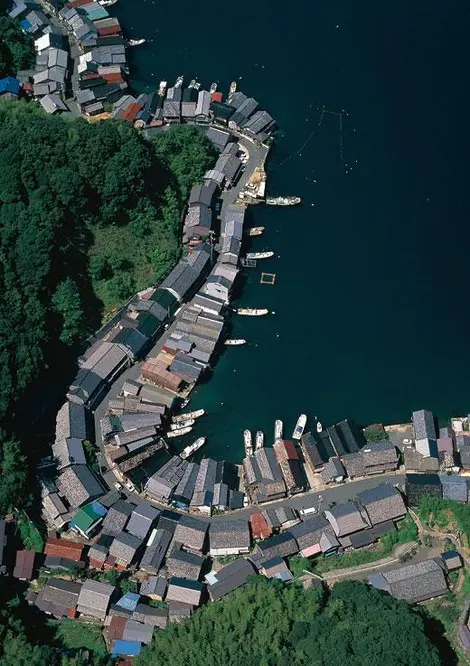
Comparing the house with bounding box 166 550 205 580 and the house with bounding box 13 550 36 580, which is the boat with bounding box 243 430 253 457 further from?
the house with bounding box 13 550 36 580

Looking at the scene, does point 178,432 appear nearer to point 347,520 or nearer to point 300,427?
point 300,427

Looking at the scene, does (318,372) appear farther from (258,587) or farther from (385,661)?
(385,661)

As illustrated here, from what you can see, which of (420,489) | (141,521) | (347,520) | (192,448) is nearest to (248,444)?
(192,448)

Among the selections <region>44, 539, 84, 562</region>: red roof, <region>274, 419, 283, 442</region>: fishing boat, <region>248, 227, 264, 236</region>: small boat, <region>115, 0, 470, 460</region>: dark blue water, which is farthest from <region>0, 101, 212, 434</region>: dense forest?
<region>274, 419, 283, 442</region>: fishing boat

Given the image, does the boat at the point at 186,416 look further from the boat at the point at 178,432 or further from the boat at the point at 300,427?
the boat at the point at 300,427

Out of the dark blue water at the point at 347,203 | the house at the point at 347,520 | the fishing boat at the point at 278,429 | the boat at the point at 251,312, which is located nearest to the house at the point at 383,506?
the house at the point at 347,520
